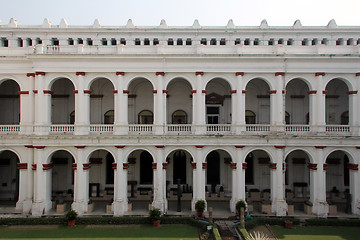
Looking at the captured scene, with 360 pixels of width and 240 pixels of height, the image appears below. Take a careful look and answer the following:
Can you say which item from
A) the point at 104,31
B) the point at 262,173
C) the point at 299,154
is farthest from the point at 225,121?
the point at 104,31

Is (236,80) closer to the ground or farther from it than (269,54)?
closer to the ground

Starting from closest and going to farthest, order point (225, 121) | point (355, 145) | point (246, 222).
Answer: point (246, 222) → point (355, 145) → point (225, 121)

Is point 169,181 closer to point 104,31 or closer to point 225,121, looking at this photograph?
point 225,121

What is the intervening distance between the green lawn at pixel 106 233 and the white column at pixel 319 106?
11835 millimetres

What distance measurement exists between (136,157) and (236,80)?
11.1 m

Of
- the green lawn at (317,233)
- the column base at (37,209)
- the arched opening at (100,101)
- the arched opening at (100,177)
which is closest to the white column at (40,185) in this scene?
the column base at (37,209)

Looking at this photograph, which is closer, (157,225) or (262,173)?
(157,225)

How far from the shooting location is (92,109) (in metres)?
21.9

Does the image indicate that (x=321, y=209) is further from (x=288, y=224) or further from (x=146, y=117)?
(x=146, y=117)

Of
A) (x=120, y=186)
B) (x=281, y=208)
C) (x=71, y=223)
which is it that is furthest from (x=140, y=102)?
(x=281, y=208)

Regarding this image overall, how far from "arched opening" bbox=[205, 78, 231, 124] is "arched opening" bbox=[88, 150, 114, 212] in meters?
10.0

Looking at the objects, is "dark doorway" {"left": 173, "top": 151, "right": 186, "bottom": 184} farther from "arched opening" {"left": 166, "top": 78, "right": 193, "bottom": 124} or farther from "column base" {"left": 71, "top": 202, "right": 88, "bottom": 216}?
"column base" {"left": 71, "top": 202, "right": 88, "bottom": 216}

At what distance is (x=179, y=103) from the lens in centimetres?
2212

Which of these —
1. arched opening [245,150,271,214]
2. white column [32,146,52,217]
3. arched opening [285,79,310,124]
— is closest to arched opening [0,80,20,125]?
white column [32,146,52,217]
